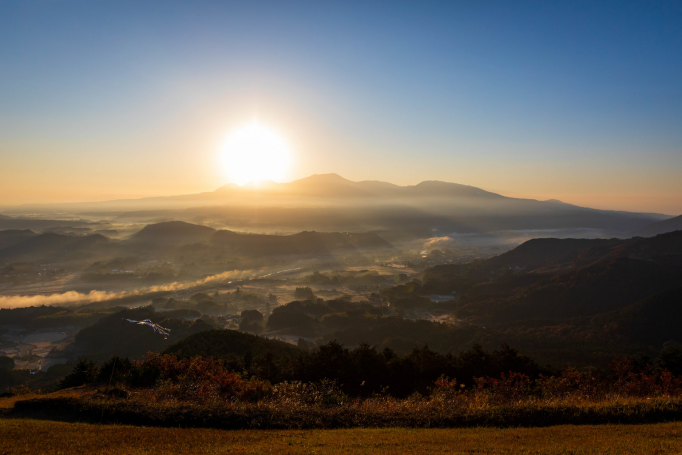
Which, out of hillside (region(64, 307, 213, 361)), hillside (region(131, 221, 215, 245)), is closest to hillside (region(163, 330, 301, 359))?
hillside (region(64, 307, 213, 361))

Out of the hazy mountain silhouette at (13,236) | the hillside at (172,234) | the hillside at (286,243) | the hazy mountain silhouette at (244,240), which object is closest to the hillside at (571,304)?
the hillside at (286,243)

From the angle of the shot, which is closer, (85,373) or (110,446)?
(110,446)

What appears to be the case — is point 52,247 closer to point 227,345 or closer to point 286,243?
point 286,243

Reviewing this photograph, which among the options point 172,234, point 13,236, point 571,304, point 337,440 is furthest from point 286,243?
point 337,440

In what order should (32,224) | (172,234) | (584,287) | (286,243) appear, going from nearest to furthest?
1. (584,287)
2. (286,243)
3. (172,234)
4. (32,224)

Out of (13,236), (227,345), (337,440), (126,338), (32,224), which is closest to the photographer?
(337,440)

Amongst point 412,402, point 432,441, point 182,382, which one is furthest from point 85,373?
point 432,441

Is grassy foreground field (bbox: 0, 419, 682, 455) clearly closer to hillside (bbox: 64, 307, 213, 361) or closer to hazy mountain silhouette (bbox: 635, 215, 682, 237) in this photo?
hillside (bbox: 64, 307, 213, 361)

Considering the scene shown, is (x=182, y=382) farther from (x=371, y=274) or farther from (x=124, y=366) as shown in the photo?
(x=371, y=274)

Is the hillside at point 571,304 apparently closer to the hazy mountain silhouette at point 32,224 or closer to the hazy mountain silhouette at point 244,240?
the hazy mountain silhouette at point 244,240
